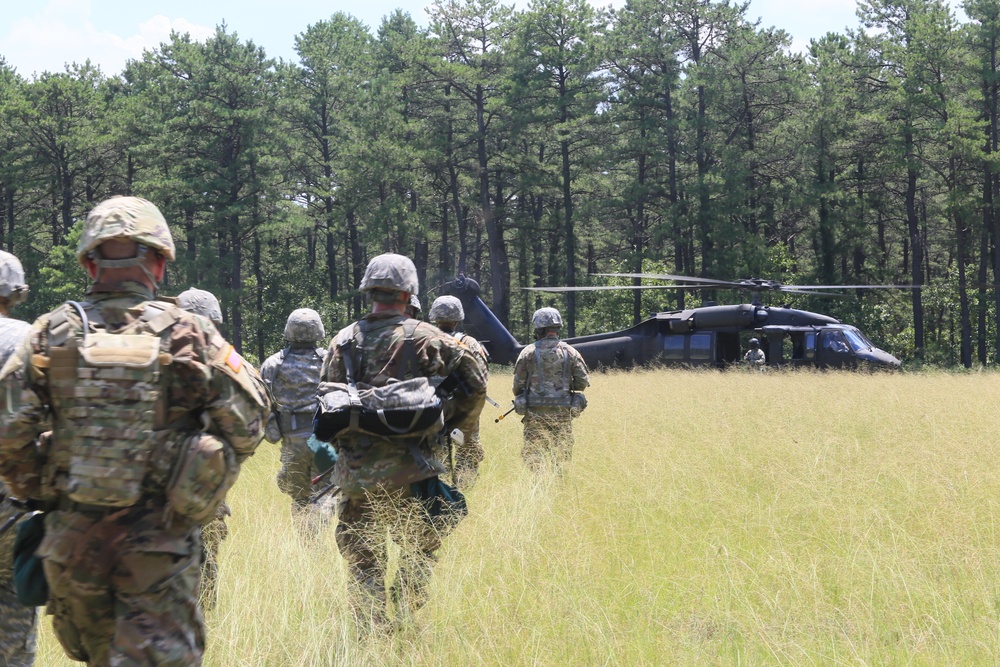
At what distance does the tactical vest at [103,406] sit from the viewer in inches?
99.0

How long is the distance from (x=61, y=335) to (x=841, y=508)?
4.62m

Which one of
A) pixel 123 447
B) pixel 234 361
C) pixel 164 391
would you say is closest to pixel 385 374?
pixel 234 361

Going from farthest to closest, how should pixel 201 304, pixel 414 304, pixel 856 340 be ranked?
1. pixel 856 340
2. pixel 201 304
3. pixel 414 304

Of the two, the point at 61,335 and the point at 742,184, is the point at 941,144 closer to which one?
the point at 742,184

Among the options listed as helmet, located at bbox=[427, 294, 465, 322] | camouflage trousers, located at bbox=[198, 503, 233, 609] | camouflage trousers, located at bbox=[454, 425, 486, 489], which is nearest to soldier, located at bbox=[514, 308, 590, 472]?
camouflage trousers, located at bbox=[454, 425, 486, 489]

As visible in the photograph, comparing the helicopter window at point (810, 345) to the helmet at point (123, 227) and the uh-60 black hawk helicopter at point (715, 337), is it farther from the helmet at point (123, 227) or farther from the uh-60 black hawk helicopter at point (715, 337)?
the helmet at point (123, 227)

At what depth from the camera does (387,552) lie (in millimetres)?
3984

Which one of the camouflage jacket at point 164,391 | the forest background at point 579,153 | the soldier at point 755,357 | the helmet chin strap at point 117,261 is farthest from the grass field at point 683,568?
the forest background at point 579,153

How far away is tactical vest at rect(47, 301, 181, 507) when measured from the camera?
2.51m

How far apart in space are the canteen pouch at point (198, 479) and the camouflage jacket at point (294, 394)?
336 centimetres

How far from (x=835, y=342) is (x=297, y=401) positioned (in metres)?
13.2

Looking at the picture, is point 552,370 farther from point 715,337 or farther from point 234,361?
point 715,337

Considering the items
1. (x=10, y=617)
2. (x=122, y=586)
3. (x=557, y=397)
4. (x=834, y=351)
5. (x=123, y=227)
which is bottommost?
(x=834, y=351)

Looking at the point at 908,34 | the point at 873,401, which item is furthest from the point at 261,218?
the point at 873,401
